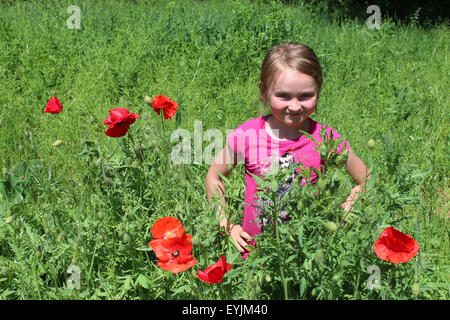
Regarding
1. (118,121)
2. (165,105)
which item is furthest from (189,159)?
(118,121)

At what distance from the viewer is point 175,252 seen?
4.88 ft

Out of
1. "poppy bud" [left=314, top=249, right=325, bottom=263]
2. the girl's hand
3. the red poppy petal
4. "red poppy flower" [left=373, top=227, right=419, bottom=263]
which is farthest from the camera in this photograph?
the girl's hand

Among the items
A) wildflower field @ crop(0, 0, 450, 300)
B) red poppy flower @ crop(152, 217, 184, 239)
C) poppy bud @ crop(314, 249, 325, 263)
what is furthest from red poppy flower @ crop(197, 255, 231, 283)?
poppy bud @ crop(314, 249, 325, 263)

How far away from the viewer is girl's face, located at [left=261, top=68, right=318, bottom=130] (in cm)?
206

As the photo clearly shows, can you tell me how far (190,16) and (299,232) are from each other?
152 inches

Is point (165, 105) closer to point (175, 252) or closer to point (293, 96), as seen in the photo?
point (293, 96)

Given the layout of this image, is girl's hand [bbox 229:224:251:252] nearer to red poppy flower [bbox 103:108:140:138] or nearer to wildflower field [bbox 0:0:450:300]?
wildflower field [bbox 0:0:450:300]

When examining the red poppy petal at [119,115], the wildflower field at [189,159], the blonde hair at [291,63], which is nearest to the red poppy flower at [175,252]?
the wildflower field at [189,159]

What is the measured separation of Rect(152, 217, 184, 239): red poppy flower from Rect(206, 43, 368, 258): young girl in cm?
46

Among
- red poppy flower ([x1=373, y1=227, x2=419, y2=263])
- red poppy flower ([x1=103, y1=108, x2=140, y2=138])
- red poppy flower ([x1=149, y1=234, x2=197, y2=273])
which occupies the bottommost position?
red poppy flower ([x1=149, y1=234, x2=197, y2=273])

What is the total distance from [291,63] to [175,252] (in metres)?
1.03
